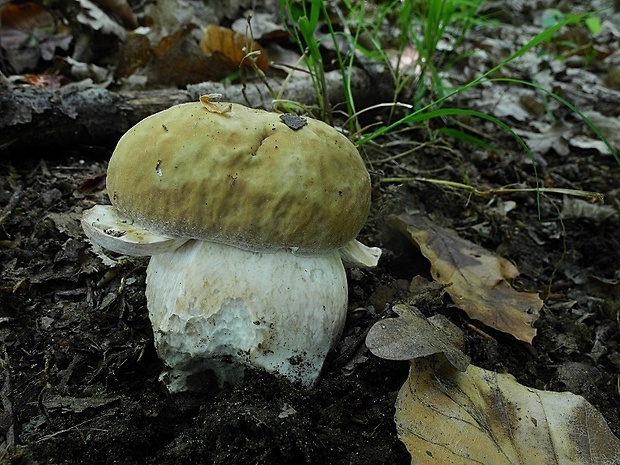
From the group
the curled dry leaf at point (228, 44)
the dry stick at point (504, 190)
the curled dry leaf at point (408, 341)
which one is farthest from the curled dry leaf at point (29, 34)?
the curled dry leaf at point (408, 341)

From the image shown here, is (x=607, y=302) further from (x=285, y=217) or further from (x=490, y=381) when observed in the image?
(x=285, y=217)

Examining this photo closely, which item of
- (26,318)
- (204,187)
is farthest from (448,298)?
(26,318)

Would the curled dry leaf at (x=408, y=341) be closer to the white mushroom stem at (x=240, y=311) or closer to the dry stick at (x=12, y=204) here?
the white mushroom stem at (x=240, y=311)

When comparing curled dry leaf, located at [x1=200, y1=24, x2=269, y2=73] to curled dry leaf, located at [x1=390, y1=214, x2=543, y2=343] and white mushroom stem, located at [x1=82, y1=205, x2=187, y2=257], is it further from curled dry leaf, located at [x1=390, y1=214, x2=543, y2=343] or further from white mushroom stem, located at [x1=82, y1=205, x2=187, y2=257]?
white mushroom stem, located at [x1=82, y1=205, x2=187, y2=257]

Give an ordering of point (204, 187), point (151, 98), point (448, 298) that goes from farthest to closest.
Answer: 1. point (151, 98)
2. point (448, 298)
3. point (204, 187)

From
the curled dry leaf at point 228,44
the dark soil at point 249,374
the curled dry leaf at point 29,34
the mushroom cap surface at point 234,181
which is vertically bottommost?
the dark soil at point 249,374

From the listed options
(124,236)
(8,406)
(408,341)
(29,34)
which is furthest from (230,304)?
(29,34)

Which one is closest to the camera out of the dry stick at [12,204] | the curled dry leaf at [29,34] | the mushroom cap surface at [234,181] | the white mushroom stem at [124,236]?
the mushroom cap surface at [234,181]
